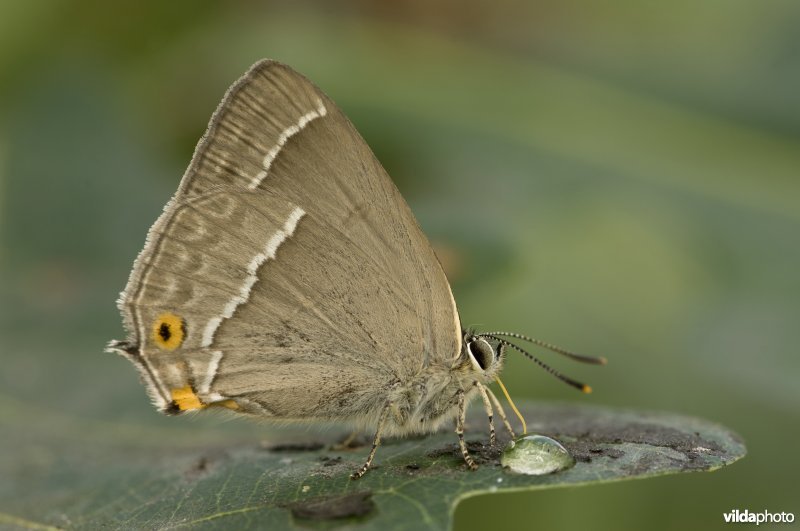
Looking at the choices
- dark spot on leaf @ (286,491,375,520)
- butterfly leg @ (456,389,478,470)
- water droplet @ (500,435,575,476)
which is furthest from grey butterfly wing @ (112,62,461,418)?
dark spot on leaf @ (286,491,375,520)

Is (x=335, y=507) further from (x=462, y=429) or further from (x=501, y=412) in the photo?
(x=501, y=412)

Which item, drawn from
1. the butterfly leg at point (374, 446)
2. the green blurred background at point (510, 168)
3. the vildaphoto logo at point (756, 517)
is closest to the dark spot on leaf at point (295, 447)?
the butterfly leg at point (374, 446)

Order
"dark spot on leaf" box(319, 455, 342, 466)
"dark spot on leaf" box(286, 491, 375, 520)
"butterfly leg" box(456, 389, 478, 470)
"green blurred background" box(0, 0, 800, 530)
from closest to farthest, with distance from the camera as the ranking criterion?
"dark spot on leaf" box(286, 491, 375, 520), "butterfly leg" box(456, 389, 478, 470), "dark spot on leaf" box(319, 455, 342, 466), "green blurred background" box(0, 0, 800, 530)

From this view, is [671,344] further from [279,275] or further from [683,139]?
[279,275]

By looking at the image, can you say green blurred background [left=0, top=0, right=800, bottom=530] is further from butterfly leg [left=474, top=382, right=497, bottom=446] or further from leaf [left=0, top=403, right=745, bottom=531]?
butterfly leg [left=474, top=382, right=497, bottom=446]

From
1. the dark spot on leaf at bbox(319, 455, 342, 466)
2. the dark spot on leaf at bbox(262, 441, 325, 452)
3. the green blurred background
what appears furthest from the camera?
the green blurred background

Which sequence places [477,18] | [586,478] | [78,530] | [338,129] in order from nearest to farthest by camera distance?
[586,478]
[78,530]
[338,129]
[477,18]

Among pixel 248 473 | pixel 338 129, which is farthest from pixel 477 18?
pixel 248 473
